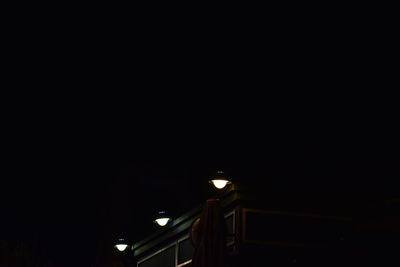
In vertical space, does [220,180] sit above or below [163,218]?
below

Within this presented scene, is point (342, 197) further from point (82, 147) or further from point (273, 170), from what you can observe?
point (82, 147)

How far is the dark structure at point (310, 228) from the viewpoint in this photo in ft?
40.3

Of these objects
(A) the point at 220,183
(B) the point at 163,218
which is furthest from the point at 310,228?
(B) the point at 163,218

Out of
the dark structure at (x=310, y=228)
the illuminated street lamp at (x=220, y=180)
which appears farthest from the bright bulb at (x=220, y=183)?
the dark structure at (x=310, y=228)

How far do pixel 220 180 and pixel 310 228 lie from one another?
2208 millimetres

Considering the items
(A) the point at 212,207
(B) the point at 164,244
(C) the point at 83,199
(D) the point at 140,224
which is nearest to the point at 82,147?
(C) the point at 83,199

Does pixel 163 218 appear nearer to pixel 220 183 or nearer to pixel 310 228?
pixel 220 183

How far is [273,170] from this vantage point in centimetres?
1738

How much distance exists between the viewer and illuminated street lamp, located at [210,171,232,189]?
11703 mm

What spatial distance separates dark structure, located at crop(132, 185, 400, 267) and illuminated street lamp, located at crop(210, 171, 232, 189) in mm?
491

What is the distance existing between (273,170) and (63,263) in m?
7.94

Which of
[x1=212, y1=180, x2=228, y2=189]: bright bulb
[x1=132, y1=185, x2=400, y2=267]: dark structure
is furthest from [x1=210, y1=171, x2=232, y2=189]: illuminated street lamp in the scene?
[x1=132, y1=185, x2=400, y2=267]: dark structure

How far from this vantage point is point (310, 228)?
12.6m

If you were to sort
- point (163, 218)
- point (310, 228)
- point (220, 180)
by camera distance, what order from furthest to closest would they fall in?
point (163, 218) → point (310, 228) → point (220, 180)
